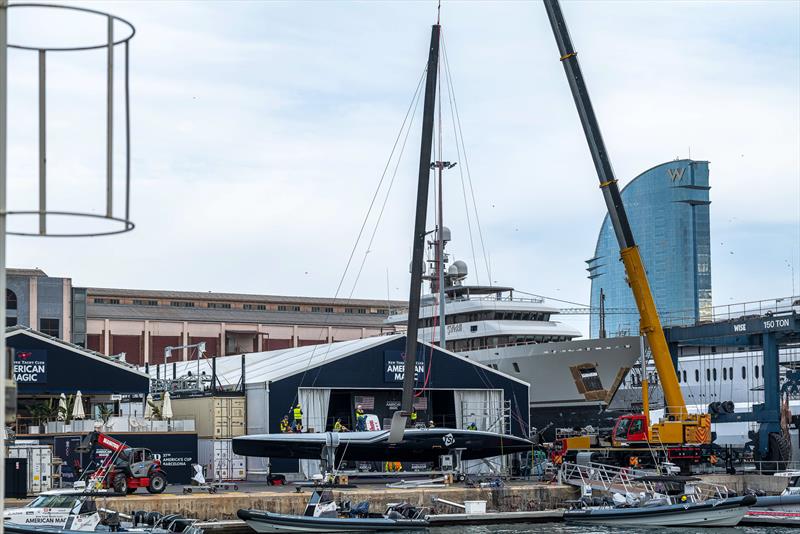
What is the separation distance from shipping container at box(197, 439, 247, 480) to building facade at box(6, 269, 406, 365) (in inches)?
1816

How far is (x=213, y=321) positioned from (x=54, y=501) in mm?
71442

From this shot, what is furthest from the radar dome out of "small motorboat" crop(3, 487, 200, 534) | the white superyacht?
"small motorboat" crop(3, 487, 200, 534)

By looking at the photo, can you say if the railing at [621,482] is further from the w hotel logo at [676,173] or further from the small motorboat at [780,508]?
the w hotel logo at [676,173]

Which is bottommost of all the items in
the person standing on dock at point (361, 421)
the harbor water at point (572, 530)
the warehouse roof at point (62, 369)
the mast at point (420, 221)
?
the harbor water at point (572, 530)

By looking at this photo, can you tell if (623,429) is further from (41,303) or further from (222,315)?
(222,315)

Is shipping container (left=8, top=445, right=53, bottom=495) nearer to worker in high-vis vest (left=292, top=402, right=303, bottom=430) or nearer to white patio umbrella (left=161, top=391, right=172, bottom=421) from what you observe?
white patio umbrella (left=161, top=391, right=172, bottom=421)

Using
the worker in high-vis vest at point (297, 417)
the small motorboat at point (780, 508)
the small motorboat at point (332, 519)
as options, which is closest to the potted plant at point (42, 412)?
the worker in high-vis vest at point (297, 417)

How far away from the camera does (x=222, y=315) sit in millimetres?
98625

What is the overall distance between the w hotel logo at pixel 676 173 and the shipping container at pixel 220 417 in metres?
133

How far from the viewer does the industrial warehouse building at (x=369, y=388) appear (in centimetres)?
3931

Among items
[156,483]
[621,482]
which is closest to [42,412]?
[156,483]

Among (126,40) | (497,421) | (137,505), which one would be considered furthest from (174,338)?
(126,40)

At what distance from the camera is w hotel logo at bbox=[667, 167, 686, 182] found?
164050mm

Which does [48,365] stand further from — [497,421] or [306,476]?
[497,421]
